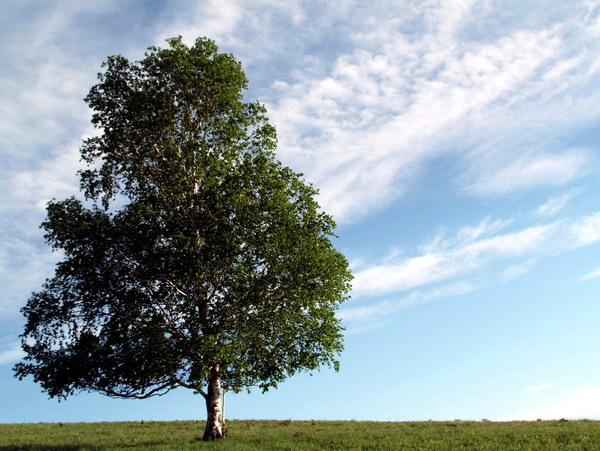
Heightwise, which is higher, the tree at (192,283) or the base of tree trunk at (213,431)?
the tree at (192,283)

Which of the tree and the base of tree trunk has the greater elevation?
the tree

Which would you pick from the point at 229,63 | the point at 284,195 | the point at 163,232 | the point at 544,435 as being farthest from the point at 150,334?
the point at 544,435

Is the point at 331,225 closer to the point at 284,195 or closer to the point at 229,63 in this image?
the point at 284,195

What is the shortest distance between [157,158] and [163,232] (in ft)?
15.5

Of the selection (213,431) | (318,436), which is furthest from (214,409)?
(318,436)

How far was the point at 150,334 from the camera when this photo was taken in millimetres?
22578

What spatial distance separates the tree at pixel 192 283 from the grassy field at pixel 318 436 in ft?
9.07

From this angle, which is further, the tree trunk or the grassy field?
the tree trunk

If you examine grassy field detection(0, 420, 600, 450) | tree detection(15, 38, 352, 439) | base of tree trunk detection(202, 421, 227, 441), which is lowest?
grassy field detection(0, 420, 600, 450)

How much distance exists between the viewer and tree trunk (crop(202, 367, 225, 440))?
23719 millimetres

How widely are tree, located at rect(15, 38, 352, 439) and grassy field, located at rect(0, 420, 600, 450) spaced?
276 cm

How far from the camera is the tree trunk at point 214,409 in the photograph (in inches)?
934

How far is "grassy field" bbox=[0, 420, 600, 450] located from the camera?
2088 centimetres

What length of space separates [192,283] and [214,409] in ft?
21.1
